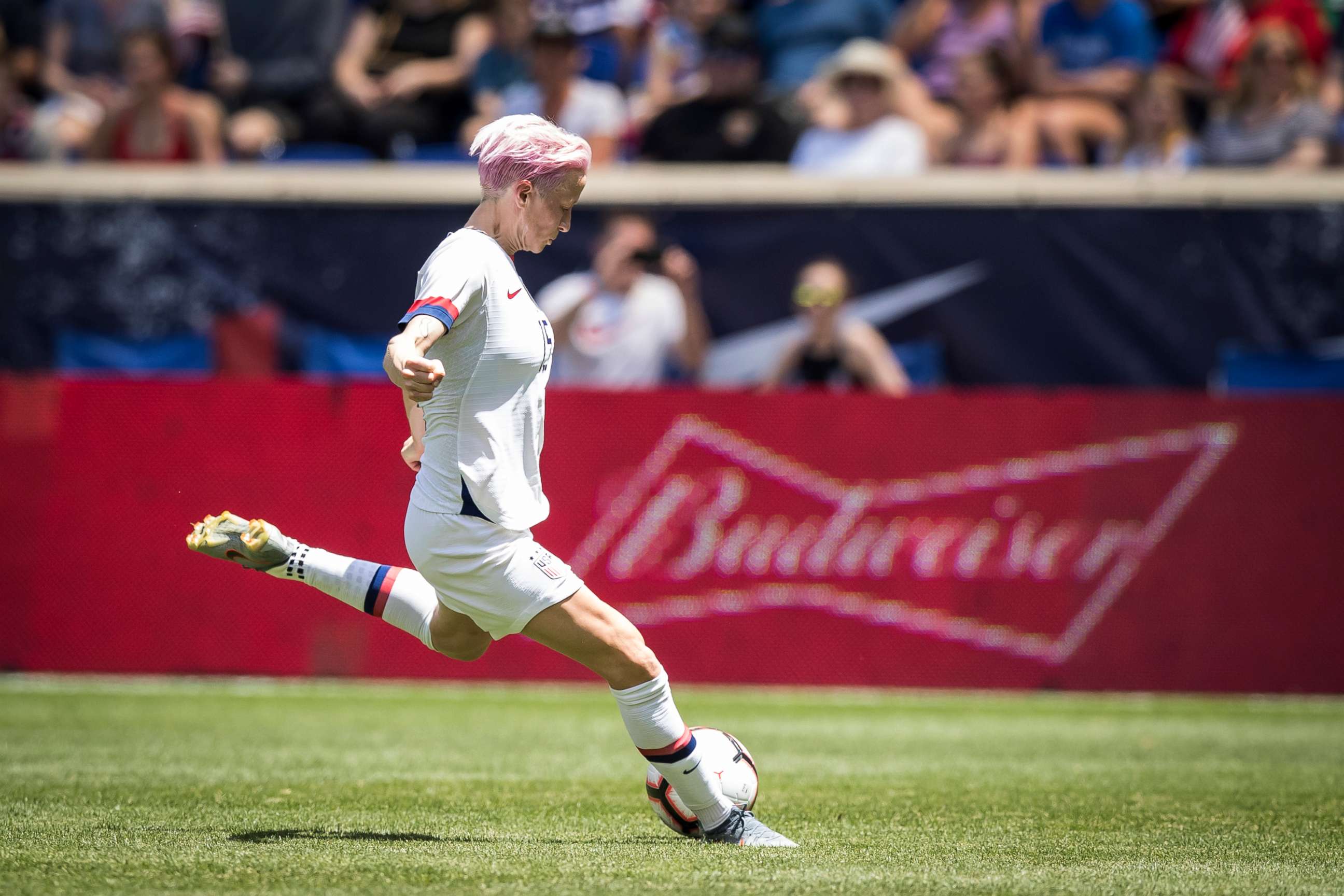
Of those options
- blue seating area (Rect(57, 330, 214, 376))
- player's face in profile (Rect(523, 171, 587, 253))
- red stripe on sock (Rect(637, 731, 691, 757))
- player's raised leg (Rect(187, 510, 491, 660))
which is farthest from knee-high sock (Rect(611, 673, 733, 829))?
blue seating area (Rect(57, 330, 214, 376))

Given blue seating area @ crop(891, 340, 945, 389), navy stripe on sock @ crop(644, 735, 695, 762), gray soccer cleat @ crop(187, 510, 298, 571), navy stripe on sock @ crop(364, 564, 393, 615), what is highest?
gray soccer cleat @ crop(187, 510, 298, 571)

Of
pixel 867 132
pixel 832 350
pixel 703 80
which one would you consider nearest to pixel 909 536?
pixel 832 350

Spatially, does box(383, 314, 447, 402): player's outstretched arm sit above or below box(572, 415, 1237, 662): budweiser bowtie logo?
above

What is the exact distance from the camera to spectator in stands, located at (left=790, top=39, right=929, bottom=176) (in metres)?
11.8

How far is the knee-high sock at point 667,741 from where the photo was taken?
488cm

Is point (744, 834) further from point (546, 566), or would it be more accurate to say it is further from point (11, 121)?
point (11, 121)

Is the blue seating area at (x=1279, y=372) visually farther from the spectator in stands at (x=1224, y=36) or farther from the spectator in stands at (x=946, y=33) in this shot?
the spectator in stands at (x=946, y=33)

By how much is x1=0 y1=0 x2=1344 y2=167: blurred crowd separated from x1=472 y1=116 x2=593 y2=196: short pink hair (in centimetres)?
703

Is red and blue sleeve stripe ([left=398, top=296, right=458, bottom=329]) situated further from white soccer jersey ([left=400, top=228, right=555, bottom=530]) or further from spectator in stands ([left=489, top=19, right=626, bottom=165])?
spectator in stands ([left=489, top=19, right=626, bottom=165])

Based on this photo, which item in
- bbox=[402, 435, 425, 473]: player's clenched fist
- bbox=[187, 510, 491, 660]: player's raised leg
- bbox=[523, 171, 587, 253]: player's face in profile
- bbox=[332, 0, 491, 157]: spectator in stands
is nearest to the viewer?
bbox=[523, 171, 587, 253]: player's face in profile

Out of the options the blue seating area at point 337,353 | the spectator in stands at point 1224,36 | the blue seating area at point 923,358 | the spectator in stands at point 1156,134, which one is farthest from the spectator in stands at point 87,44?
the spectator in stands at point 1224,36

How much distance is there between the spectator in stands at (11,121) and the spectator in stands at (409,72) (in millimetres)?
2706

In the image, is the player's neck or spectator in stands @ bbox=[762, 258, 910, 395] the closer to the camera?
the player's neck

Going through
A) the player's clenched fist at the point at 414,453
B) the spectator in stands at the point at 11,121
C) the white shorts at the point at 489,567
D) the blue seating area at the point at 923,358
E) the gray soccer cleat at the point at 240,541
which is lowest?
the blue seating area at the point at 923,358
